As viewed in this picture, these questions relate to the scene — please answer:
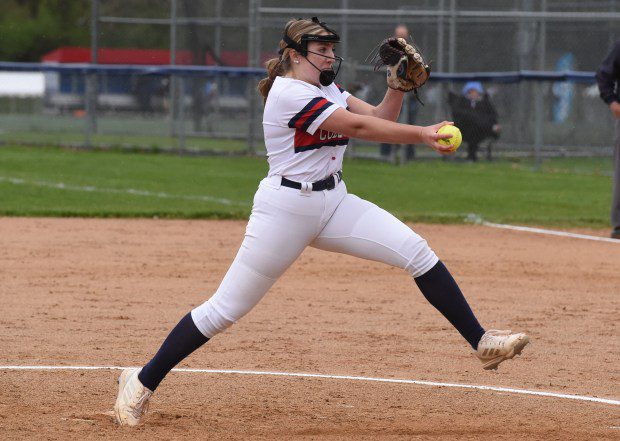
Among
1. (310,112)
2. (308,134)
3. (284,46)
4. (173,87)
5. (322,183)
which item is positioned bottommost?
(173,87)

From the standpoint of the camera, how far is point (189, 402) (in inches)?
234

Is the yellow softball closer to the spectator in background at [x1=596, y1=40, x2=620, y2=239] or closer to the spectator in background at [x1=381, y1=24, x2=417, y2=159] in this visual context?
the spectator in background at [x1=596, y1=40, x2=620, y2=239]

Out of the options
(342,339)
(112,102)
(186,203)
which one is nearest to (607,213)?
(186,203)

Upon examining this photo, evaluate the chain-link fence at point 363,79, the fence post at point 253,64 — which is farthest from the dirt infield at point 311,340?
the fence post at point 253,64

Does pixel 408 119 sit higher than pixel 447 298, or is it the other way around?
pixel 447 298

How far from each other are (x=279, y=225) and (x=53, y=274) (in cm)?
504

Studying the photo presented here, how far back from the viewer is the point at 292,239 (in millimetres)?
5461

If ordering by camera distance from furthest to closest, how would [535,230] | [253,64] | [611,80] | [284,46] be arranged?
[253,64] → [535,230] → [611,80] → [284,46]

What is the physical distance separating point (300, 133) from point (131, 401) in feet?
4.69

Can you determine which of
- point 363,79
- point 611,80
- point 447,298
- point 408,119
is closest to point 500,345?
point 447,298

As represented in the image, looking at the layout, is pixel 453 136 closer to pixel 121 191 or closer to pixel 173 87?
pixel 121 191

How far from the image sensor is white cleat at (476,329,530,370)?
5551 mm

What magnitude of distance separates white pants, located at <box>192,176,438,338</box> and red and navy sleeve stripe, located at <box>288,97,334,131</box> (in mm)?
308

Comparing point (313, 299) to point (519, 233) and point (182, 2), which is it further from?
point (182, 2)
